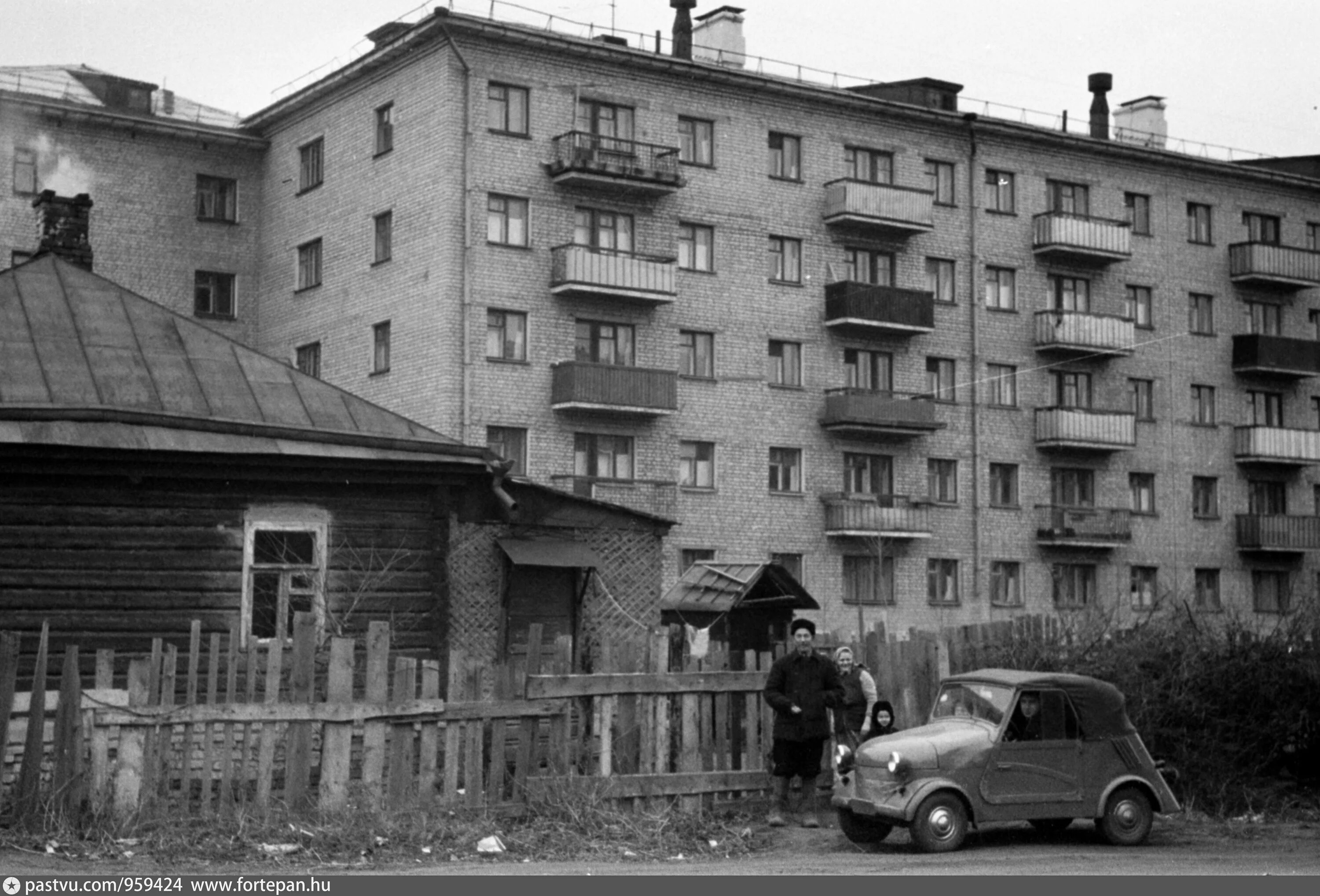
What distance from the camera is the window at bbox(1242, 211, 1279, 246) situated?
5856cm

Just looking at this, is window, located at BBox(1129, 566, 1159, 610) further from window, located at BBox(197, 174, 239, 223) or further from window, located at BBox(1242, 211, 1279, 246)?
window, located at BBox(197, 174, 239, 223)

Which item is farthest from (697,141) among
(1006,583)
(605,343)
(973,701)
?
(973,701)

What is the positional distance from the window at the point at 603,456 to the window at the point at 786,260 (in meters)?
6.72

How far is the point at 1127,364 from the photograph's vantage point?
55344mm

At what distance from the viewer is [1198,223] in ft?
189

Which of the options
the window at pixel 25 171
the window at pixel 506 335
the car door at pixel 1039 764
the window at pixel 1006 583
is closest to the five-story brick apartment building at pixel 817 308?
the window at pixel 506 335

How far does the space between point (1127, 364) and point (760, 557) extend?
14.9 meters

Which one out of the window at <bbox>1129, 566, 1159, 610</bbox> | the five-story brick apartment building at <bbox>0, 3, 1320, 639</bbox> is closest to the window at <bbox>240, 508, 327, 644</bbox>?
the five-story brick apartment building at <bbox>0, 3, 1320, 639</bbox>

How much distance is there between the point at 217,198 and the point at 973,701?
4061 centimetres

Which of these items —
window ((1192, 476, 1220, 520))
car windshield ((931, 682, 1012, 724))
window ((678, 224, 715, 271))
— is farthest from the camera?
window ((1192, 476, 1220, 520))

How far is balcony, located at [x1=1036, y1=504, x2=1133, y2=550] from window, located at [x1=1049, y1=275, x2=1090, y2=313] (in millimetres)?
5989

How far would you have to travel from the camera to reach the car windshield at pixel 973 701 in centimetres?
1475

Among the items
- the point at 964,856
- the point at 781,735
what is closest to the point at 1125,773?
the point at 964,856

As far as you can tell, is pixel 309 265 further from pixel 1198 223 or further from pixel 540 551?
pixel 1198 223
